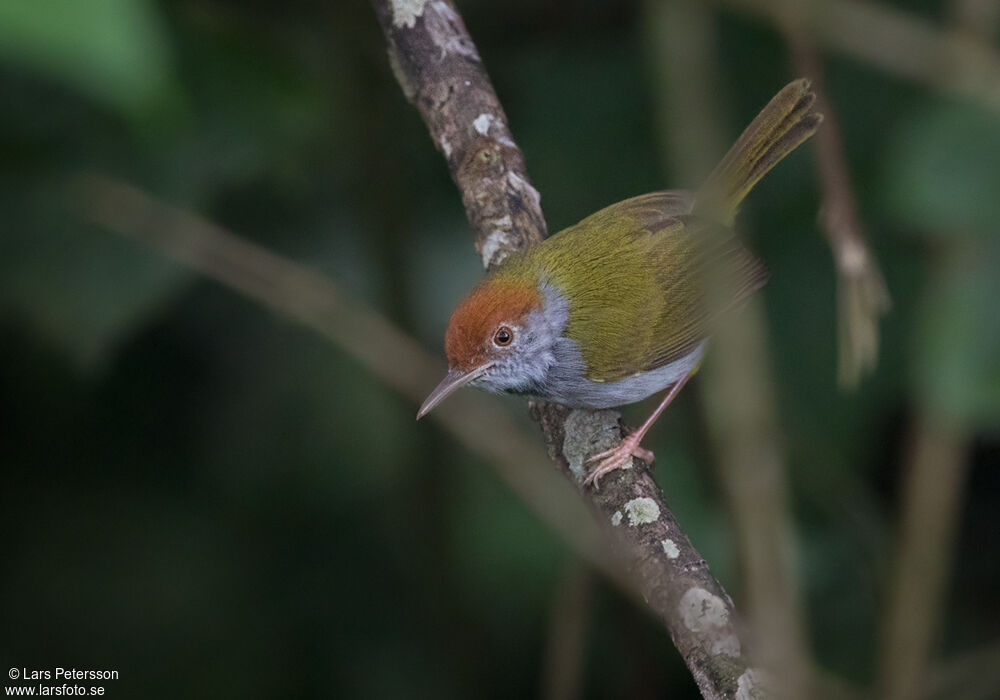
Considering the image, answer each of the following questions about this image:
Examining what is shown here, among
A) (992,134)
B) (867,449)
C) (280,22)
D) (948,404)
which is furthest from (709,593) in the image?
(280,22)

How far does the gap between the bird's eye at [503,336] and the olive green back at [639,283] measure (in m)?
0.22

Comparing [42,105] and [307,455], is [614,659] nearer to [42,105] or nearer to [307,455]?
[307,455]

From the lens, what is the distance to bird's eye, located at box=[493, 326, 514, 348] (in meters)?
3.30

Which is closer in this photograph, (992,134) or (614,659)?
(992,134)

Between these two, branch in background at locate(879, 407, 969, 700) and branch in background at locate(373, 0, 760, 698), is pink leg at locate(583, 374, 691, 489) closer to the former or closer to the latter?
Answer: branch in background at locate(373, 0, 760, 698)

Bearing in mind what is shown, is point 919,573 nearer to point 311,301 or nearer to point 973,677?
point 973,677

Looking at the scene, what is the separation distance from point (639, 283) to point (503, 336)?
20.0 inches

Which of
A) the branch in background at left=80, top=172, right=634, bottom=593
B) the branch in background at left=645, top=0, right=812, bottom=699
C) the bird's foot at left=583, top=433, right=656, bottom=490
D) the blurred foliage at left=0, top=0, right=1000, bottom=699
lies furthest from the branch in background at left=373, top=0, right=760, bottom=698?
the blurred foliage at left=0, top=0, right=1000, bottom=699

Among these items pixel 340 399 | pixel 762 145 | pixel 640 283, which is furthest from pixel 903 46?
pixel 340 399

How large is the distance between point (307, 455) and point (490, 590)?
1.00m

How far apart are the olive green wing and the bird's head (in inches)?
5.4

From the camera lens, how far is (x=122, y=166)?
383 centimetres

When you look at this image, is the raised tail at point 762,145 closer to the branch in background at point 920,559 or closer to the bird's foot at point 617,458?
the bird's foot at point 617,458

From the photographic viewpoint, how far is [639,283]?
346cm
